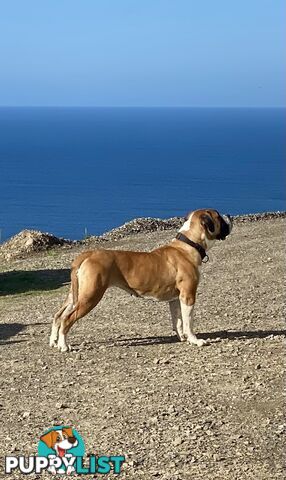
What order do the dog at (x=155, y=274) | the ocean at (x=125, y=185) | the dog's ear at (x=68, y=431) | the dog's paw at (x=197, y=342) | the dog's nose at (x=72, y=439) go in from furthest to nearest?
the ocean at (x=125, y=185) → the dog's paw at (x=197, y=342) → the dog at (x=155, y=274) → the dog's ear at (x=68, y=431) → the dog's nose at (x=72, y=439)

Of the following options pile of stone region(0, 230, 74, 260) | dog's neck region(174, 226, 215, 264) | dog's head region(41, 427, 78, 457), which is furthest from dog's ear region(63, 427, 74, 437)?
pile of stone region(0, 230, 74, 260)

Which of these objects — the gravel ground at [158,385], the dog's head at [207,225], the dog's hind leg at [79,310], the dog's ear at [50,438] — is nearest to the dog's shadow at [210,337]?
the gravel ground at [158,385]

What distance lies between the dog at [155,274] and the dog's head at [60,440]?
273 centimetres

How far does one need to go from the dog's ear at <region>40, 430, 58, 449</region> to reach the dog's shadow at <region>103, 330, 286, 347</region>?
10.8ft

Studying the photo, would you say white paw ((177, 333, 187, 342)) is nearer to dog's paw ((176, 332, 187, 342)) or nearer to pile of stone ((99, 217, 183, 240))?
dog's paw ((176, 332, 187, 342))

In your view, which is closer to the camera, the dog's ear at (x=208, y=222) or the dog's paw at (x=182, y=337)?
the dog's ear at (x=208, y=222)

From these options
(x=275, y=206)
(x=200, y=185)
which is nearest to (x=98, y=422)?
(x=275, y=206)

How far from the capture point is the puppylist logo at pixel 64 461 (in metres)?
7.02

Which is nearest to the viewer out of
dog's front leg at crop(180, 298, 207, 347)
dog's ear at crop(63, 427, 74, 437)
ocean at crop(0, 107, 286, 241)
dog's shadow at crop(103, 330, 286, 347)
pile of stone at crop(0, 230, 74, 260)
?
dog's ear at crop(63, 427, 74, 437)

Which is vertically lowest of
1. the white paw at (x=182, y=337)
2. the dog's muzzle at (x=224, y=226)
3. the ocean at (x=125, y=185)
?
the ocean at (x=125, y=185)

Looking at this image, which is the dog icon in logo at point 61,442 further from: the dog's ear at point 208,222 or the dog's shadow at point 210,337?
the dog's ear at point 208,222

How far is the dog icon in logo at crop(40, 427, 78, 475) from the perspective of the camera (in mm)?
7250

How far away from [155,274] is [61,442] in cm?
346

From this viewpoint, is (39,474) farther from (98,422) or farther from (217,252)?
(217,252)
